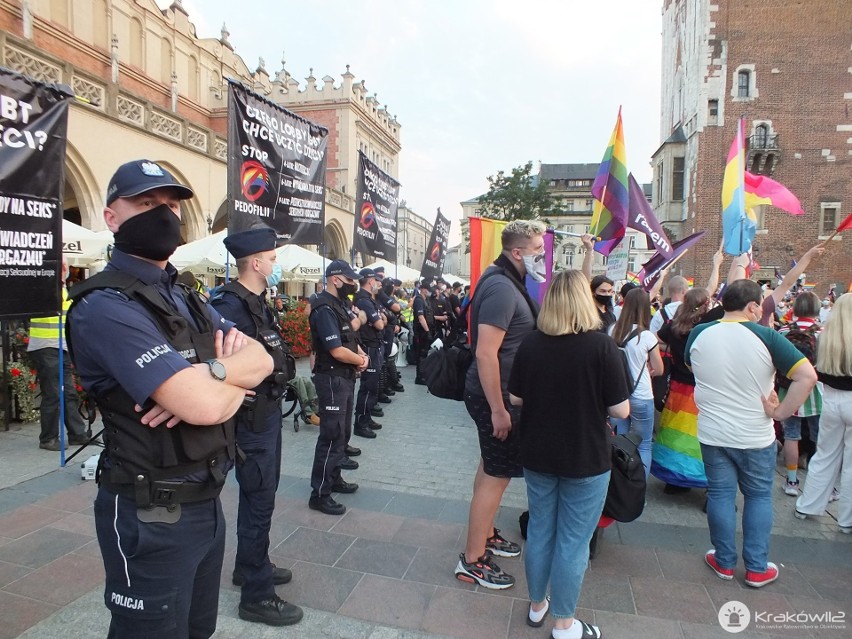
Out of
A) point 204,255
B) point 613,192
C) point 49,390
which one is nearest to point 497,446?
point 613,192

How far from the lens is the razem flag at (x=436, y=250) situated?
14.4 meters

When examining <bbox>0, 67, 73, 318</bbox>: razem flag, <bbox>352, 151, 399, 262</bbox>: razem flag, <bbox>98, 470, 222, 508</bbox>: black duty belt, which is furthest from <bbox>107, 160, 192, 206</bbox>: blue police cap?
<bbox>352, 151, 399, 262</bbox>: razem flag

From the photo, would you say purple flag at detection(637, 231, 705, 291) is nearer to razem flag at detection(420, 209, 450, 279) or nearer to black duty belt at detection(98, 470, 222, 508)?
razem flag at detection(420, 209, 450, 279)

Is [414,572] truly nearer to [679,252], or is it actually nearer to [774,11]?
[679,252]

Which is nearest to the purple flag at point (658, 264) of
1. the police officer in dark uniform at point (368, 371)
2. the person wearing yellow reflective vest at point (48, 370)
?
the police officer in dark uniform at point (368, 371)

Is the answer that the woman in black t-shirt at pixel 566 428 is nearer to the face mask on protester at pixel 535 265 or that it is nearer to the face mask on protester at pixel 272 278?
the face mask on protester at pixel 535 265

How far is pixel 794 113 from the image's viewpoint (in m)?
30.7

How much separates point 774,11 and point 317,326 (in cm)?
3782

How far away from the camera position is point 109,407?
168 cm

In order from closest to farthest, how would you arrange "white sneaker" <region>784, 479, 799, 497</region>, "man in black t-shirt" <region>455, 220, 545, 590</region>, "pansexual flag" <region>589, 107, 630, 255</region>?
"man in black t-shirt" <region>455, 220, 545, 590</region>, "white sneaker" <region>784, 479, 799, 497</region>, "pansexual flag" <region>589, 107, 630, 255</region>

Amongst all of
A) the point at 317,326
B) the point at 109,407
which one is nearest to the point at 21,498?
the point at 317,326

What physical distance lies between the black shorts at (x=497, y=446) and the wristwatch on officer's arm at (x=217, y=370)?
6.21 feet

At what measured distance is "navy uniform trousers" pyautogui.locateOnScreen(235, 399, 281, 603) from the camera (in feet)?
9.70

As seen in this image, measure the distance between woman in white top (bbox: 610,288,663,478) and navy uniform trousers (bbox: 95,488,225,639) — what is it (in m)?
3.66
